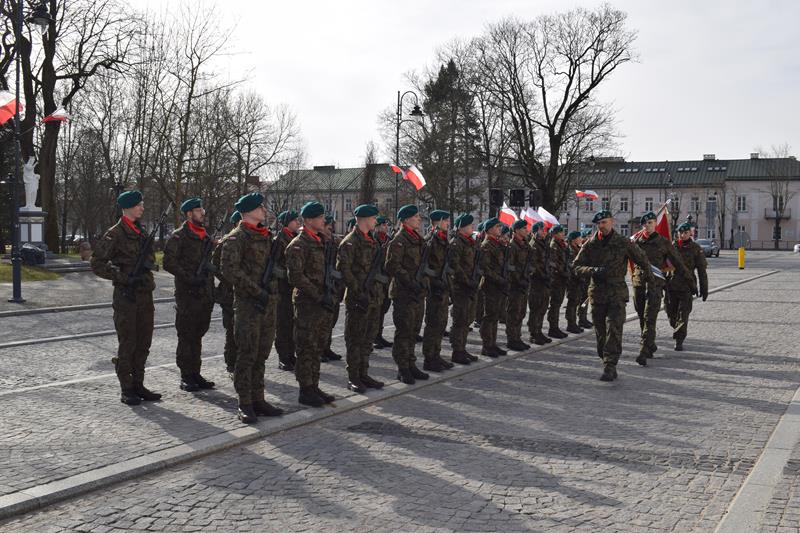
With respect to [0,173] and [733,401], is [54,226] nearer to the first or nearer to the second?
[0,173]

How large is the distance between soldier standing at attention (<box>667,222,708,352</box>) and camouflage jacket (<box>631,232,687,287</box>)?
0.41 meters

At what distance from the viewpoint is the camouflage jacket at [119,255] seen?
24.9ft

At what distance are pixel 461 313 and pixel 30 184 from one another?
25639 mm

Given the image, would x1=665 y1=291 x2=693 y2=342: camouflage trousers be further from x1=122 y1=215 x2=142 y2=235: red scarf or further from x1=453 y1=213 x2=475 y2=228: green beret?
x1=122 y1=215 x2=142 y2=235: red scarf

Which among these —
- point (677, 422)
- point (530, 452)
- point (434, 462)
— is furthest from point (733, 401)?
point (434, 462)

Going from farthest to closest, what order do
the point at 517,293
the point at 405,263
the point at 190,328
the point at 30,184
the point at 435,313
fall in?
the point at 30,184, the point at 517,293, the point at 435,313, the point at 405,263, the point at 190,328

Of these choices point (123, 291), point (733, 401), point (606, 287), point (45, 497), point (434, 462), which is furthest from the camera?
Result: point (606, 287)

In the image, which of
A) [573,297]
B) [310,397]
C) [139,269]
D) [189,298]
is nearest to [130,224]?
[139,269]

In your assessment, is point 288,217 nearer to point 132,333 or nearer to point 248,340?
point 132,333

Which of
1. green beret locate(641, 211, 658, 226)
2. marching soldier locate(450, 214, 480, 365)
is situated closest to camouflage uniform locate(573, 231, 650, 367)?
marching soldier locate(450, 214, 480, 365)

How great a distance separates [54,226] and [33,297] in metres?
17.0

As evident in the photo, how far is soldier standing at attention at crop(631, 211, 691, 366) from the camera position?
433 inches

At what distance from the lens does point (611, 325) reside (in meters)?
9.46

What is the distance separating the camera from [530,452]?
6.21 metres
